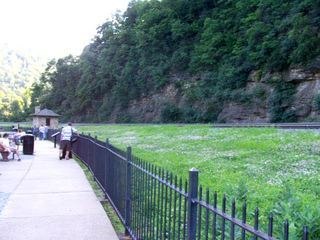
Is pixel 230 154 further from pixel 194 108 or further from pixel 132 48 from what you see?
pixel 132 48

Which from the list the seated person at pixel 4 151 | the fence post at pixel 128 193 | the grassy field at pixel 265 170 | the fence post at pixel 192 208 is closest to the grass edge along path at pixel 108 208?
the fence post at pixel 128 193

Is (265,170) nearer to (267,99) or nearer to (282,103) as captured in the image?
(282,103)

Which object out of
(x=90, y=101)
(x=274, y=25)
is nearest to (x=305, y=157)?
(x=274, y=25)

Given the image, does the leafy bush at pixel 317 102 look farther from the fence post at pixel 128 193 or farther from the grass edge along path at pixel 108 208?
the fence post at pixel 128 193

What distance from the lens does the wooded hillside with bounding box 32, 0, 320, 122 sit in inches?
Result: 1925

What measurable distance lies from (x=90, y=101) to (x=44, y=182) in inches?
3195

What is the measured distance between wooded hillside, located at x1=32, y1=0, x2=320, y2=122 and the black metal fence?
40482 mm

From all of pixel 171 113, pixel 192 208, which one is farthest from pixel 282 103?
pixel 192 208

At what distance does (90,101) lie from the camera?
92.8m

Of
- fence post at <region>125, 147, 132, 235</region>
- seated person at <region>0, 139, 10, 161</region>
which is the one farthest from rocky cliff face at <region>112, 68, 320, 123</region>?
fence post at <region>125, 147, 132, 235</region>

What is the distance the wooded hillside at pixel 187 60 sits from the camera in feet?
160

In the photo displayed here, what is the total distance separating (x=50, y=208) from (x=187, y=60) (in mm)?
62225

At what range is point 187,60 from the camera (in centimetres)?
A: 6994

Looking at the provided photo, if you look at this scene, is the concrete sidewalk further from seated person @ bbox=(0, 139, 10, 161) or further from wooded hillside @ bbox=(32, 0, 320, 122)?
wooded hillside @ bbox=(32, 0, 320, 122)
